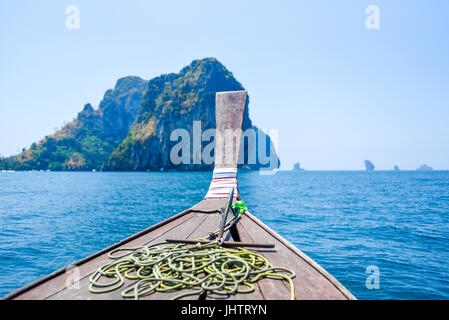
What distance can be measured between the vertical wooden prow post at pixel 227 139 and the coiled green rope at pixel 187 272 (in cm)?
443

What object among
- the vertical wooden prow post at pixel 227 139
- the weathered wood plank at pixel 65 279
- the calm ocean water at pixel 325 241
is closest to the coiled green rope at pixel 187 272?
the weathered wood plank at pixel 65 279

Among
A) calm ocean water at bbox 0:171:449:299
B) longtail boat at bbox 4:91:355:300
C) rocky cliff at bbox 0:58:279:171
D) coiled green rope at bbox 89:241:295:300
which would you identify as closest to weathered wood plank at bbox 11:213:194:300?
longtail boat at bbox 4:91:355:300

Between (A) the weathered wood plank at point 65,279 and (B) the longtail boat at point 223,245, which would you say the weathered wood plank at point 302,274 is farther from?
(A) the weathered wood plank at point 65,279

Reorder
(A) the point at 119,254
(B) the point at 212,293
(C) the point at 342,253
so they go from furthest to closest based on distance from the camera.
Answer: (C) the point at 342,253 → (A) the point at 119,254 → (B) the point at 212,293

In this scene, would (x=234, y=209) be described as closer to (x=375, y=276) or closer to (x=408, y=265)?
(x=375, y=276)

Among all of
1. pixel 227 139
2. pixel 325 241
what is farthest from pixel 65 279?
pixel 325 241

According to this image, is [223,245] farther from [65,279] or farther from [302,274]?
[65,279]

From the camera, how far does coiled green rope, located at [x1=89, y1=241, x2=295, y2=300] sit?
2596mm

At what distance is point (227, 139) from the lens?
29.2ft

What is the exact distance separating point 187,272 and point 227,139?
6.37m

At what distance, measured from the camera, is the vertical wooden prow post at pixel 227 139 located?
26.7 feet
